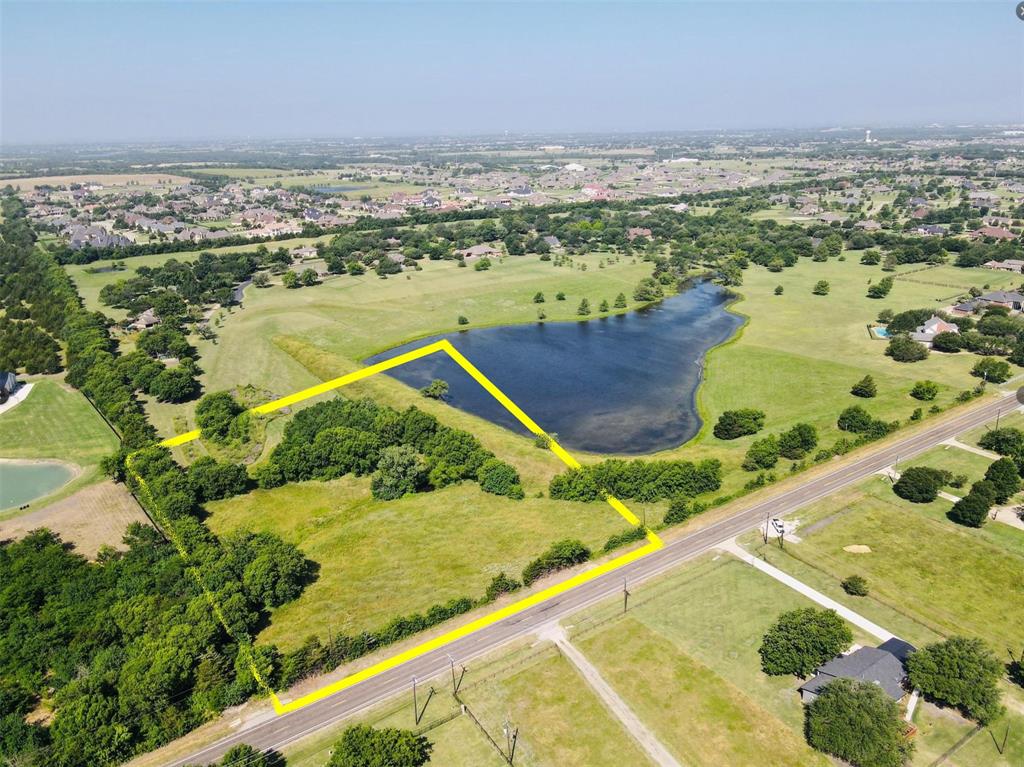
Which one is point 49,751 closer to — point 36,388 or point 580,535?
point 580,535

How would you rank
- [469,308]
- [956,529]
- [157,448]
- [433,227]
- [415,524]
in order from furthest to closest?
[433,227]
[469,308]
[157,448]
[415,524]
[956,529]

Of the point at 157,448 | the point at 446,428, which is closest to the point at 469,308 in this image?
the point at 446,428

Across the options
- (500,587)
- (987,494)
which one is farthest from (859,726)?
(987,494)

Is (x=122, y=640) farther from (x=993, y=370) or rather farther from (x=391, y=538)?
(x=993, y=370)

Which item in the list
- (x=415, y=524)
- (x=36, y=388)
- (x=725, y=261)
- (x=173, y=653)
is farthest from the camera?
(x=725, y=261)

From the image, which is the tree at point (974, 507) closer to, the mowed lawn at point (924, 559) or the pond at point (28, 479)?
the mowed lawn at point (924, 559)

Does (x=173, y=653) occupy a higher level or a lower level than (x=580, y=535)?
higher

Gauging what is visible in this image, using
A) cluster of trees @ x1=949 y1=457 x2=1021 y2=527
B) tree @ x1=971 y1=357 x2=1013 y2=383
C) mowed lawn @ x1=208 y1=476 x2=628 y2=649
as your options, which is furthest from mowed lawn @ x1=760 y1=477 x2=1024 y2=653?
tree @ x1=971 y1=357 x2=1013 y2=383

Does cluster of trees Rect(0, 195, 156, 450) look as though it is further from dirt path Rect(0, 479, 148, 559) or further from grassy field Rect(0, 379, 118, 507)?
dirt path Rect(0, 479, 148, 559)
